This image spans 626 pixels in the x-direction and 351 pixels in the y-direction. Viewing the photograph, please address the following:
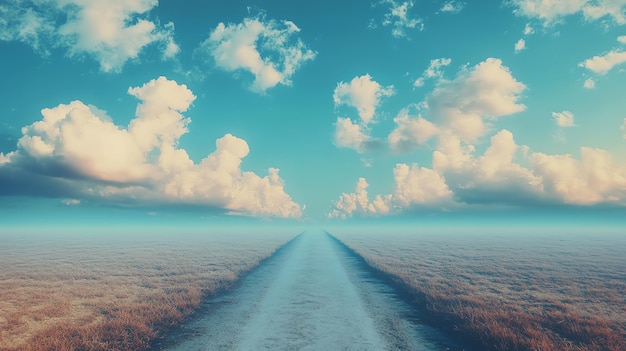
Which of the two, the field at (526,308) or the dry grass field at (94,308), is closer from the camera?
the field at (526,308)

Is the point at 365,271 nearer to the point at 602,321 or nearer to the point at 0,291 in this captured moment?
the point at 602,321

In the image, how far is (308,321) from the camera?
17375mm

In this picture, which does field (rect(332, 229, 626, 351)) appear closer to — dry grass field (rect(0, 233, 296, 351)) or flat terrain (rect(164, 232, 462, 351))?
flat terrain (rect(164, 232, 462, 351))

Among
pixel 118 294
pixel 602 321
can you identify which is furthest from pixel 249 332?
pixel 602 321

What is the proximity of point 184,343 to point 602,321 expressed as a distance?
2296 centimetres

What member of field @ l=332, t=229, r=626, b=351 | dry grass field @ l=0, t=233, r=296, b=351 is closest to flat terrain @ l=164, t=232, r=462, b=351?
field @ l=332, t=229, r=626, b=351

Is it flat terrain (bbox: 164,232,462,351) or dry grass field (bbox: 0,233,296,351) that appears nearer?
flat terrain (bbox: 164,232,462,351)

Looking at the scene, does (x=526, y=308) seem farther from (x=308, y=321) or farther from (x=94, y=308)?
(x=94, y=308)

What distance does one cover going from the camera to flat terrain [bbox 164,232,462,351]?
14.1 meters

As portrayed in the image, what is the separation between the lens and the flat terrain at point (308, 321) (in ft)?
46.3

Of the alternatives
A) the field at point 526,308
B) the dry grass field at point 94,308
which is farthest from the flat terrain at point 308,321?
the dry grass field at point 94,308

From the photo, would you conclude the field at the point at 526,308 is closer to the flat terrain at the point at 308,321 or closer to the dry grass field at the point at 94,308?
the flat terrain at the point at 308,321

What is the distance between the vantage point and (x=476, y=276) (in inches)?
1364

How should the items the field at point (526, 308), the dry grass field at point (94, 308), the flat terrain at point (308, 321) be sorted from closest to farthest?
the flat terrain at point (308, 321), the field at point (526, 308), the dry grass field at point (94, 308)
